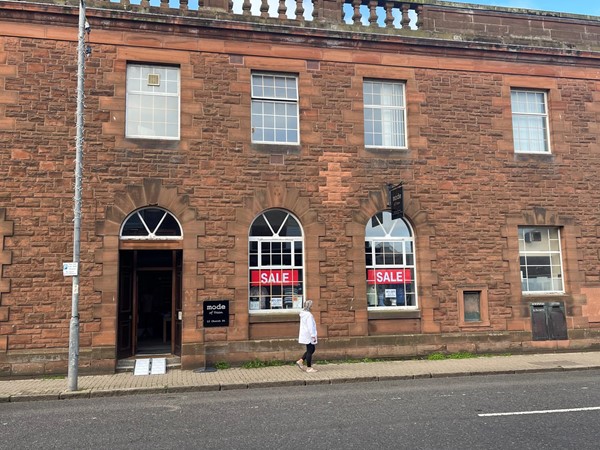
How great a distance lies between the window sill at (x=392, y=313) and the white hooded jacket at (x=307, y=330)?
2.29 metres

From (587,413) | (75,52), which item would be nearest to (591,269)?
(587,413)

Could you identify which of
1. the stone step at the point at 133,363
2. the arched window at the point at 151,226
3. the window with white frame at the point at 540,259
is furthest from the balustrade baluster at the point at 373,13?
the stone step at the point at 133,363

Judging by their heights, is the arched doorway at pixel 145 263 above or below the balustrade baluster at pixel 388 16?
below

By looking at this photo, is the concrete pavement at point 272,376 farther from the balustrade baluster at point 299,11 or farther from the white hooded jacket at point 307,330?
the balustrade baluster at point 299,11

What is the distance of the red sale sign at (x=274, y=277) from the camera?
13531 millimetres

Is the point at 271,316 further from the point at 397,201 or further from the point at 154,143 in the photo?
the point at 154,143

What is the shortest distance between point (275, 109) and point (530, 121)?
7643 millimetres

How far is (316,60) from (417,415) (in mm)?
9782

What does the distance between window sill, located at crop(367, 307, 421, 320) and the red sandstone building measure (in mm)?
51

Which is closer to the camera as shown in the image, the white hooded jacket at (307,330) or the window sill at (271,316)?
the white hooded jacket at (307,330)

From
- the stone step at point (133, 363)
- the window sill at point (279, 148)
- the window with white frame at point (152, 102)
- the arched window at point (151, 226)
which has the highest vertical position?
Answer: the window with white frame at point (152, 102)

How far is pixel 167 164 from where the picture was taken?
13156 mm

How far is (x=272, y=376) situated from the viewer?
11492 millimetres

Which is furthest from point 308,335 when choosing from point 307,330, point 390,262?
point 390,262
